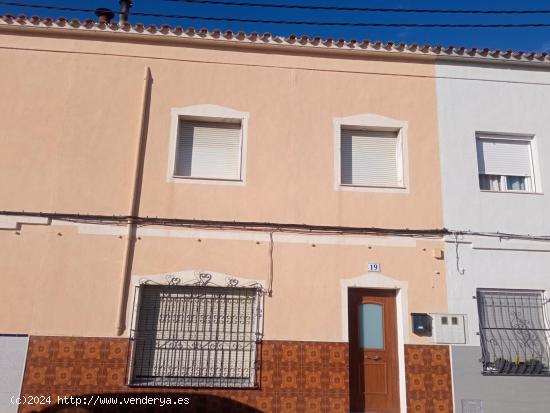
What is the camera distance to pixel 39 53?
25.9ft

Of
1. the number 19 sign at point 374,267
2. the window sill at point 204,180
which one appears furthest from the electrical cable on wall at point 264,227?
the window sill at point 204,180

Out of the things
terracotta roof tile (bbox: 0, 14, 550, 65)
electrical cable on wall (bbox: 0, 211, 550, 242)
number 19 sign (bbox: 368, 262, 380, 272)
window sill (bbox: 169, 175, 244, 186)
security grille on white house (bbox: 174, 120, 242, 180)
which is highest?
terracotta roof tile (bbox: 0, 14, 550, 65)

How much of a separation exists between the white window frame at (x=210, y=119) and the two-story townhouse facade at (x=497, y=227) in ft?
10.5

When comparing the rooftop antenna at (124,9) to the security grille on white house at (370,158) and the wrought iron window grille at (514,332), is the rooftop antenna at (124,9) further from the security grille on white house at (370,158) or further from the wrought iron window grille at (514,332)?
the wrought iron window grille at (514,332)

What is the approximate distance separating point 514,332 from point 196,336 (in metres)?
4.77

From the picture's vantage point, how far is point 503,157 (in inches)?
320

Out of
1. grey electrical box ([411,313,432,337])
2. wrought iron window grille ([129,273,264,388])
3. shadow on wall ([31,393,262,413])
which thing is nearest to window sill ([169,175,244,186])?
wrought iron window grille ([129,273,264,388])

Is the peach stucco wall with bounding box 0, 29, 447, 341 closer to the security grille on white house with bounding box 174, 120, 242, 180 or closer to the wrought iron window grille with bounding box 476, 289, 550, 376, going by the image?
the security grille on white house with bounding box 174, 120, 242, 180

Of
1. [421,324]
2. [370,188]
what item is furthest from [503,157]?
[421,324]

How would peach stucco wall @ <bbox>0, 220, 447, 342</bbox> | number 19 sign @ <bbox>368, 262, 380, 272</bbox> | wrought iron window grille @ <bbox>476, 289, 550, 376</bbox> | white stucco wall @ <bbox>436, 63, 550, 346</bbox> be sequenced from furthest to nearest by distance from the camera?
white stucco wall @ <bbox>436, 63, 550, 346</bbox> → number 19 sign @ <bbox>368, 262, 380, 272</bbox> → wrought iron window grille @ <bbox>476, 289, 550, 376</bbox> → peach stucco wall @ <bbox>0, 220, 447, 342</bbox>

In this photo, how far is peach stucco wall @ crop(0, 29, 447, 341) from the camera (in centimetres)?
714

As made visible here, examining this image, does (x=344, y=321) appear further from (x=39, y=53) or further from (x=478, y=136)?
(x=39, y=53)

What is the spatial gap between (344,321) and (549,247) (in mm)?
3454

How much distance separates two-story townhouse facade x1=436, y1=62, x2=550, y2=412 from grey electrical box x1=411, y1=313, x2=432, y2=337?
0.44 meters
